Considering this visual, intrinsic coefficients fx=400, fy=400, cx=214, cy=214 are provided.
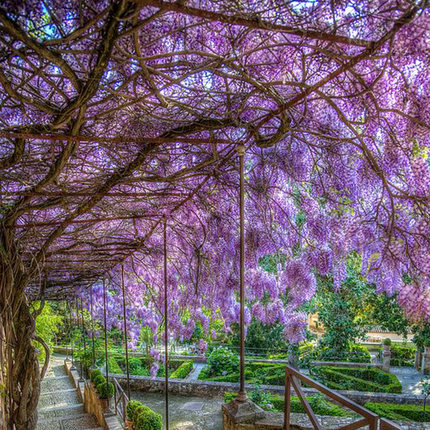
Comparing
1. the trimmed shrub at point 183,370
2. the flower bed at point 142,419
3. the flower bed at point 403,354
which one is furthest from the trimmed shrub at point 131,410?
the flower bed at point 403,354

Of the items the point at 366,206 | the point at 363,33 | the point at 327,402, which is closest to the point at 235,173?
the point at 366,206

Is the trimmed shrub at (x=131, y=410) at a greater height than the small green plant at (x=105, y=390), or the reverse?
the trimmed shrub at (x=131, y=410)

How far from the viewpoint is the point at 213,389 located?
10.3 m

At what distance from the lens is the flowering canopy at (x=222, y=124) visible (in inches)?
55.3

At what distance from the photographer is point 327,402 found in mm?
8305

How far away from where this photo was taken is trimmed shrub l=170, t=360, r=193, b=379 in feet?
39.5

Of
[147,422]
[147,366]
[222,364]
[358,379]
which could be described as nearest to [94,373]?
[147,422]

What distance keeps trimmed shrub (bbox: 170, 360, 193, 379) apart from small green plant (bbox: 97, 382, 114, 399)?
538 cm

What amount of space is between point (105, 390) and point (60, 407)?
2.68 meters

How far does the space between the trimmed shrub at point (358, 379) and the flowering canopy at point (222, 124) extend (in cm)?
597

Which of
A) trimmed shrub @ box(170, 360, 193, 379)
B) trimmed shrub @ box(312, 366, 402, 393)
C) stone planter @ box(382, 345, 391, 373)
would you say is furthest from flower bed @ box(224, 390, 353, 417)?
stone planter @ box(382, 345, 391, 373)

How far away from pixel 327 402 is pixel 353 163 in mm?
6470

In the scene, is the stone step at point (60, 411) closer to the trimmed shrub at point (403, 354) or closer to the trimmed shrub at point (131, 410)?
the trimmed shrub at point (131, 410)

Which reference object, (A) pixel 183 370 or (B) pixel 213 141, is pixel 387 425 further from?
(A) pixel 183 370
